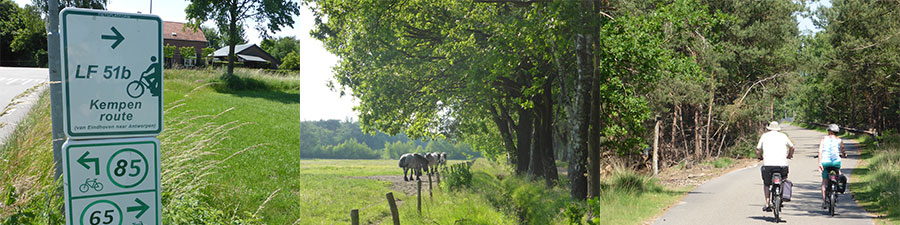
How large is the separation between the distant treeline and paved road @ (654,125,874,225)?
465cm

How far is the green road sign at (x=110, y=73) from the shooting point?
5.41 ft

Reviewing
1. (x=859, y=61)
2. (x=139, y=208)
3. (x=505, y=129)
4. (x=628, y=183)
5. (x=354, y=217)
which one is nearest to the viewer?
(x=139, y=208)

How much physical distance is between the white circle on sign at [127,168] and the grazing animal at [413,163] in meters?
1.98

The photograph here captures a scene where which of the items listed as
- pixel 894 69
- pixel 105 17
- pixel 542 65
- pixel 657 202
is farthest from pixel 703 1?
pixel 105 17

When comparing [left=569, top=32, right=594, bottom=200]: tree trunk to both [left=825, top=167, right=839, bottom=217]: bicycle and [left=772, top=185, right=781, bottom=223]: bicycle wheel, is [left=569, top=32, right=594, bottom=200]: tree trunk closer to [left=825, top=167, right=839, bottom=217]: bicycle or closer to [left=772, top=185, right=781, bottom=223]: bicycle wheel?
[left=772, top=185, right=781, bottom=223]: bicycle wheel

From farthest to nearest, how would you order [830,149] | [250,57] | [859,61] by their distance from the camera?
[250,57], [859,61], [830,149]

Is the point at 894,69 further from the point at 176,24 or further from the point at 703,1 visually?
the point at 176,24

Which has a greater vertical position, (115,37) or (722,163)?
(115,37)

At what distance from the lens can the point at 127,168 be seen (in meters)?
1.73

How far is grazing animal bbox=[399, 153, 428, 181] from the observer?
365cm

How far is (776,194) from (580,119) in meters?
3.81

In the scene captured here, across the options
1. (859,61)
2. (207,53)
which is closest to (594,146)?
(859,61)

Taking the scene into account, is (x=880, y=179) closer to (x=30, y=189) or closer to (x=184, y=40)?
(x=30, y=189)

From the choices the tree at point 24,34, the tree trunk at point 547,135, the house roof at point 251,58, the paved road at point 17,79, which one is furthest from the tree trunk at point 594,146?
the house roof at point 251,58
